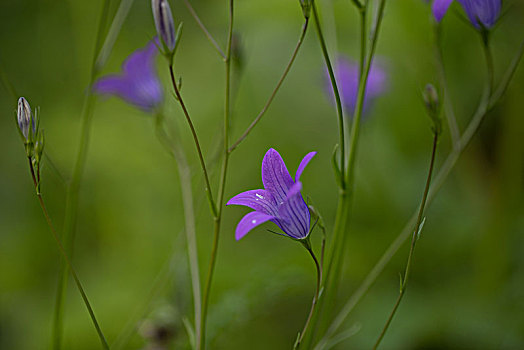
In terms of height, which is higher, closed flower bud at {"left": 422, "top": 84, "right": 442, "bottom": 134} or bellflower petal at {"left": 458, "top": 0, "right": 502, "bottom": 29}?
bellflower petal at {"left": 458, "top": 0, "right": 502, "bottom": 29}

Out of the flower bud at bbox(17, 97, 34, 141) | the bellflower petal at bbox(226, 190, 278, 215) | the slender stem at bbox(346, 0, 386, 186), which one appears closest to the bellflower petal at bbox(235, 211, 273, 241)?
the bellflower petal at bbox(226, 190, 278, 215)

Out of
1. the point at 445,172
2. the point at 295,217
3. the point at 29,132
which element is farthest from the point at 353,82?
the point at 29,132

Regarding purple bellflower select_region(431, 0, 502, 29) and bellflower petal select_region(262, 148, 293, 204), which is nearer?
bellflower petal select_region(262, 148, 293, 204)

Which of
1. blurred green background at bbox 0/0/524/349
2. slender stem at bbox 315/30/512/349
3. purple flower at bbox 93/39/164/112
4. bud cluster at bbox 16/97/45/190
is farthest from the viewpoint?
blurred green background at bbox 0/0/524/349

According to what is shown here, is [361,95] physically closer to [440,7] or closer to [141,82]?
[440,7]

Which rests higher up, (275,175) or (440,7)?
(440,7)

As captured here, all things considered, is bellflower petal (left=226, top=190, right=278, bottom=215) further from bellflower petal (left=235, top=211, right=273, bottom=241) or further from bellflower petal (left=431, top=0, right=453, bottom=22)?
bellflower petal (left=431, top=0, right=453, bottom=22)

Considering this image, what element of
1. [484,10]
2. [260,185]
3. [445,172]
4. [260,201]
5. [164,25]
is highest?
[164,25]

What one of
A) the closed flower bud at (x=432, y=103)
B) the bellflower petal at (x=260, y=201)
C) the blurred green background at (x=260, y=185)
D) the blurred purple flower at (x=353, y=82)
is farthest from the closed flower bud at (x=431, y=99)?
the blurred purple flower at (x=353, y=82)

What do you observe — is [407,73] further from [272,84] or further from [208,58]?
[208,58]
